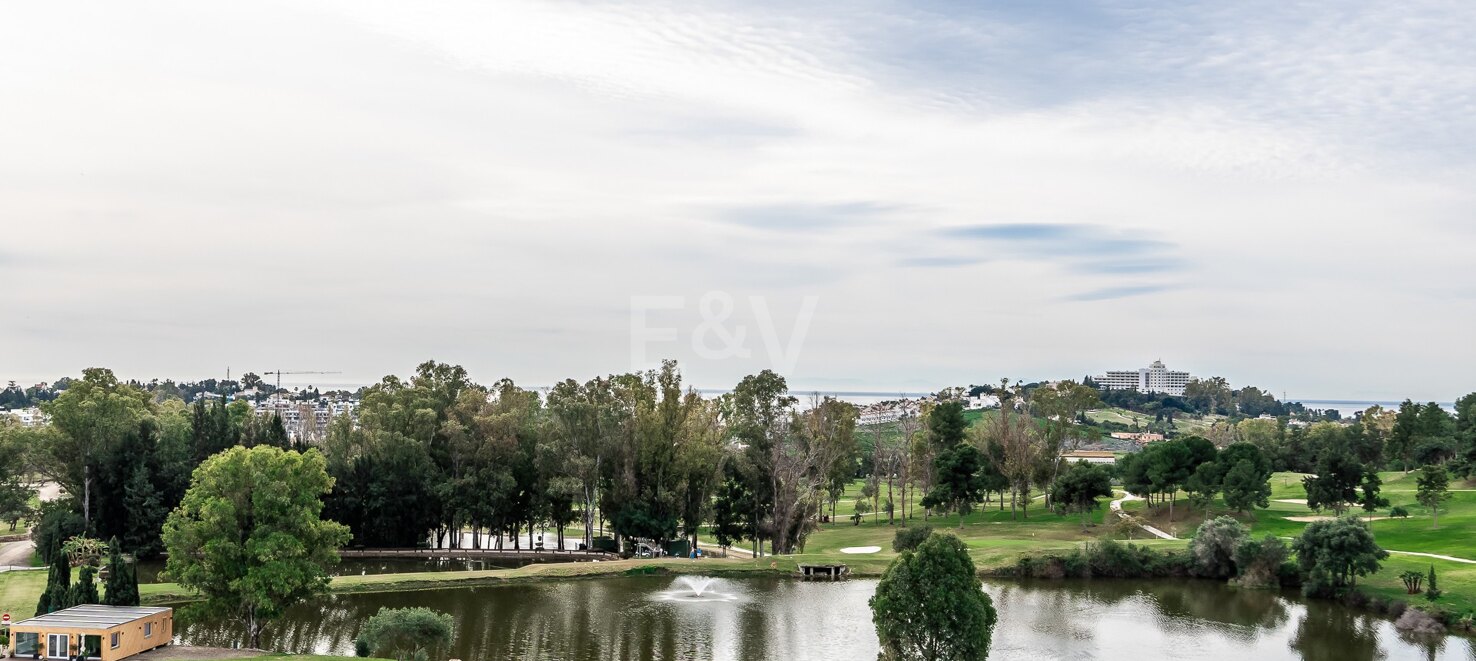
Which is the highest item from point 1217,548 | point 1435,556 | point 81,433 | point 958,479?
point 81,433

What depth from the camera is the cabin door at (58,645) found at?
35.3 meters

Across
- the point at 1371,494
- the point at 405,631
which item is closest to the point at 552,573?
the point at 405,631

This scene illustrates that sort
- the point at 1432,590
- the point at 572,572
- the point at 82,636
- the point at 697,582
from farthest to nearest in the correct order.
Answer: the point at 572,572 < the point at 697,582 < the point at 1432,590 < the point at 82,636

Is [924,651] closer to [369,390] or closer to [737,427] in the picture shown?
[737,427]

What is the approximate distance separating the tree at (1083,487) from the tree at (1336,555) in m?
22.9

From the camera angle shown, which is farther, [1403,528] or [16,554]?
[1403,528]

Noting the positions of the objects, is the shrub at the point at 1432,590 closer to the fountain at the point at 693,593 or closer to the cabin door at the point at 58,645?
the fountain at the point at 693,593

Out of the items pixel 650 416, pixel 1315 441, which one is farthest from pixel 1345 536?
pixel 1315 441

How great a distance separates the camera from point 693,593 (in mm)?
54875

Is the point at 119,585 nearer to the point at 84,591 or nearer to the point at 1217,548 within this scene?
the point at 84,591


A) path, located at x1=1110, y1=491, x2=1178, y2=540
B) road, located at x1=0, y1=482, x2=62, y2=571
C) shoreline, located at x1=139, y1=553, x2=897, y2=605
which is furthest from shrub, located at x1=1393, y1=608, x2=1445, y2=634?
road, located at x1=0, y1=482, x2=62, y2=571

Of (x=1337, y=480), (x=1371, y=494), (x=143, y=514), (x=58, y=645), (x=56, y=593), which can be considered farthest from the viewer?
(x=1337, y=480)

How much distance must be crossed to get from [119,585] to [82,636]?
5.61 meters

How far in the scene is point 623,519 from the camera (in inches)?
2694
